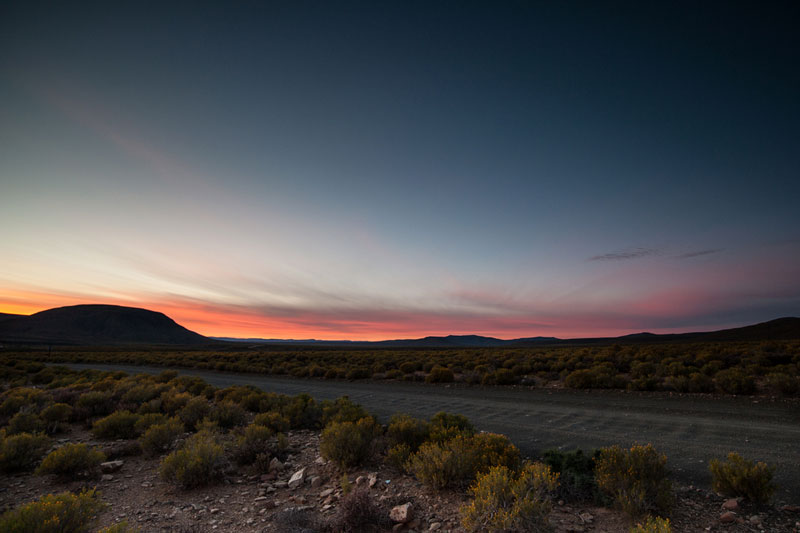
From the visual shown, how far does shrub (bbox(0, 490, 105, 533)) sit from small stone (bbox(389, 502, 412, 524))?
4.04 meters

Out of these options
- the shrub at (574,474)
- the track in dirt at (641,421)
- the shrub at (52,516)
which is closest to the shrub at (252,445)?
the shrub at (52,516)

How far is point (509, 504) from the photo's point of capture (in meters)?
4.78

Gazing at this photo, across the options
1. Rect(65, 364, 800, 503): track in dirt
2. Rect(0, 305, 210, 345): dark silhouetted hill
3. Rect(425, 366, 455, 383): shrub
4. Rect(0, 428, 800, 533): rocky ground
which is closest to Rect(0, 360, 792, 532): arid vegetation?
Rect(0, 428, 800, 533): rocky ground

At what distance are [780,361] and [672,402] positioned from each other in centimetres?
1161

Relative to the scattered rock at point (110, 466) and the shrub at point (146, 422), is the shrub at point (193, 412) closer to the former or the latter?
the shrub at point (146, 422)

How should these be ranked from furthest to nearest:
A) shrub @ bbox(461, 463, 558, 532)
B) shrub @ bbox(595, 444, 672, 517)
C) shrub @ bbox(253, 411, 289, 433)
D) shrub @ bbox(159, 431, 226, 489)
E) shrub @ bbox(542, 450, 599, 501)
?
shrub @ bbox(253, 411, 289, 433), shrub @ bbox(159, 431, 226, 489), shrub @ bbox(542, 450, 599, 501), shrub @ bbox(595, 444, 672, 517), shrub @ bbox(461, 463, 558, 532)

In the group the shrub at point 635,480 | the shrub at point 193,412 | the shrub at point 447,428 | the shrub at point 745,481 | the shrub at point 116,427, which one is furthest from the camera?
the shrub at point 193,412

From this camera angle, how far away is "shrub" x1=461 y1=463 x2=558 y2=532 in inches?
172

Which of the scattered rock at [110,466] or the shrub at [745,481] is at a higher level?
the shrub at [745,481]

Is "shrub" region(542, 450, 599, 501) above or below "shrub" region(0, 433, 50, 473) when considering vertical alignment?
above

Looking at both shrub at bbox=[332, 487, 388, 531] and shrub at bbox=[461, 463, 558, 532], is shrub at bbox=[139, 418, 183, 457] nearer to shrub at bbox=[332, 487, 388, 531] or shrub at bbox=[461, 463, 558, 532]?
shrub at bbox=[332, 487, 388, 531]

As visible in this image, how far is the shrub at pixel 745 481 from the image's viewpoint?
→ 4.96m

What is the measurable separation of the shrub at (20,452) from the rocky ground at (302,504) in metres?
0.25

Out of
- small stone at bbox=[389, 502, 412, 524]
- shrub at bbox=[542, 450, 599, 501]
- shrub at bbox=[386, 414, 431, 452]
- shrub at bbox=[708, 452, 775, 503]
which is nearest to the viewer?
shrub at bbox=[708, 452, 775, 503]
